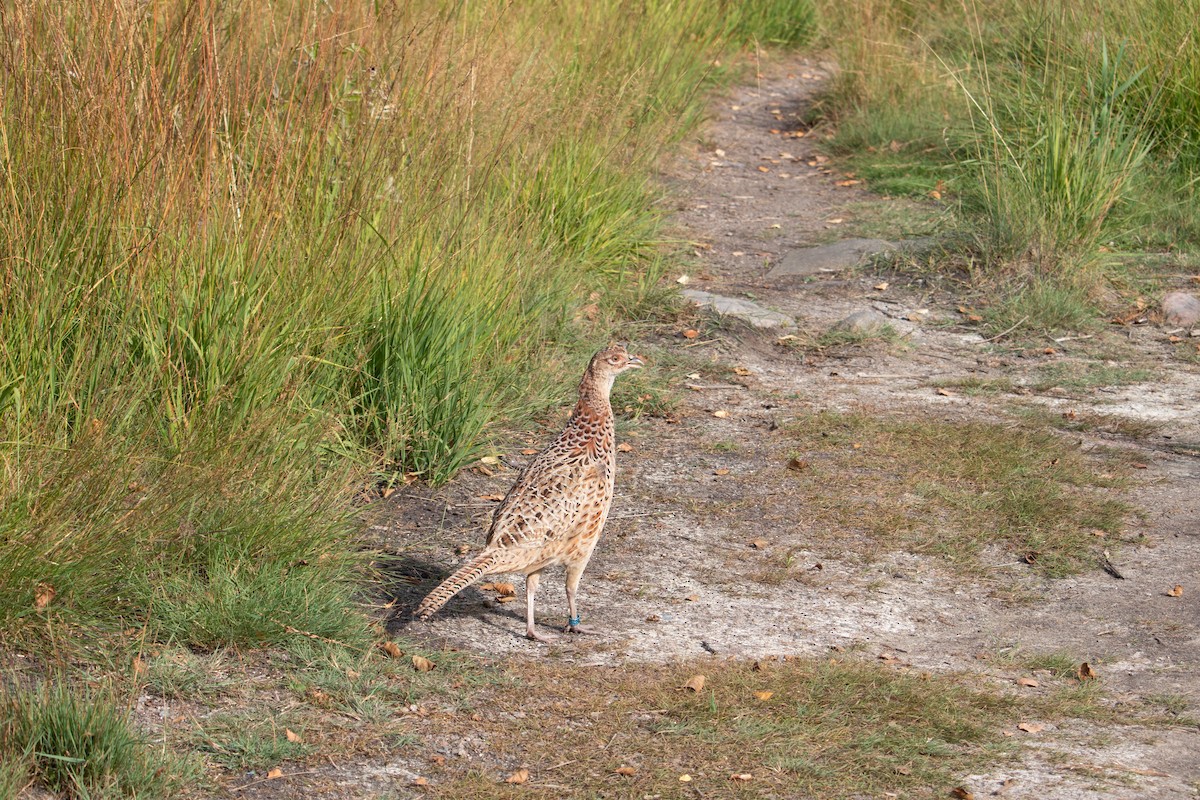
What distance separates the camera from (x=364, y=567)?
5109mm

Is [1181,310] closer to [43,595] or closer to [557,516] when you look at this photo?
[557,516]

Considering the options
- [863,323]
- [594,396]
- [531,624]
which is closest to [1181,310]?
[863,323]

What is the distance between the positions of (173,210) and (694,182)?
23.1 feet

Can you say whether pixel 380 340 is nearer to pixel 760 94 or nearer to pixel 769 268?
pixel 769 268

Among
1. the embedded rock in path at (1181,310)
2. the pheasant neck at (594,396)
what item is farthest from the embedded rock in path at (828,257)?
the pheasant neck at (594,396)

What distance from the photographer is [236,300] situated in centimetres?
518

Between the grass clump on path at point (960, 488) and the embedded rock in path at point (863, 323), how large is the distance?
1.38 m

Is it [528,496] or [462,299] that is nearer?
[528,496]

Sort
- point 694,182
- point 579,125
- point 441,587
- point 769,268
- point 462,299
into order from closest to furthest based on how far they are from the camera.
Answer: point 441,587 → point 462,299 → point 579,125 → point 769,268 → point 694,182

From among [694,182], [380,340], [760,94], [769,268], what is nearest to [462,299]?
[380,340]

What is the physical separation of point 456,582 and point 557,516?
1.52ft

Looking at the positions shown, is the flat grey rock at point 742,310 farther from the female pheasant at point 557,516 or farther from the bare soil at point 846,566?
the female pheasant at point 557,516

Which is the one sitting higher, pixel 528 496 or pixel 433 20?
pixel 433 20

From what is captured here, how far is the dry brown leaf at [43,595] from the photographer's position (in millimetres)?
4164
